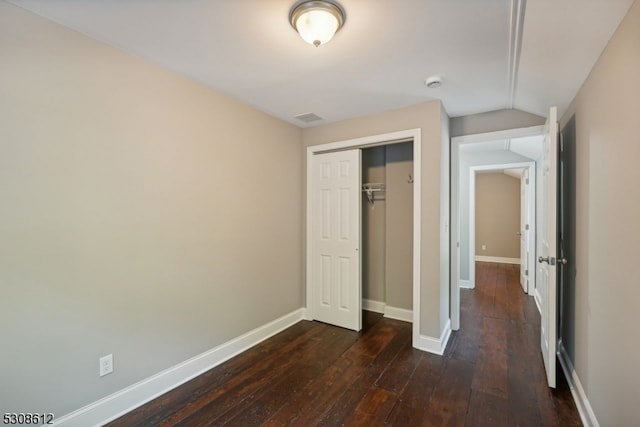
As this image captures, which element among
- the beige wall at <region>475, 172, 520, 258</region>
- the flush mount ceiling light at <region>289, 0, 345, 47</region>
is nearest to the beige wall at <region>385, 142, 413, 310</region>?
the flush mount ceiling light at <region>289, 0, 345, 47</region>

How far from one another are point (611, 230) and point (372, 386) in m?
1.83

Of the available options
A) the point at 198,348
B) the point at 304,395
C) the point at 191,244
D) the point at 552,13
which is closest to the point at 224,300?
the point at 198,348

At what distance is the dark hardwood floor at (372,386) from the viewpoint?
1.87 m

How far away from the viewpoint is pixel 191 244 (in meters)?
2.34

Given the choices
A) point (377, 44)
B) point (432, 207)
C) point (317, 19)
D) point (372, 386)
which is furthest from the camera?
point (432, 207)

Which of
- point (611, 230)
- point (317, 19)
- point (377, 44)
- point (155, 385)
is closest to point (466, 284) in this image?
point (611, 230)

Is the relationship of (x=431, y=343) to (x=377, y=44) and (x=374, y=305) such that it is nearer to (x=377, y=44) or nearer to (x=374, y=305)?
Answer: (x=374, y=305)

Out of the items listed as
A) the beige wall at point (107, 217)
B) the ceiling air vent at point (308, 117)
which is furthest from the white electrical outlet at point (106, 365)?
the ceiling air vent at point (308, 117)

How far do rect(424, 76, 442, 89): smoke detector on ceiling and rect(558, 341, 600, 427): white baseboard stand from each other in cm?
240

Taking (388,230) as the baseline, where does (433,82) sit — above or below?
above

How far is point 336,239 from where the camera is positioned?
3.41 m

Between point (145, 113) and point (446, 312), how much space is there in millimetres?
3319

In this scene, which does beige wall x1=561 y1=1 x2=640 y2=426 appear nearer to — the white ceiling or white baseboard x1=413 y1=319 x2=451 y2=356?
the white ceiling

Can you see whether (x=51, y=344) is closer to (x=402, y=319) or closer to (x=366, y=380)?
(x=366, y=380)
